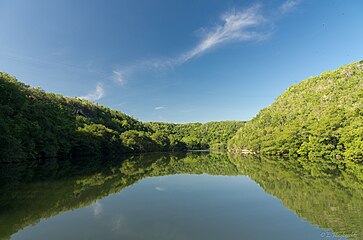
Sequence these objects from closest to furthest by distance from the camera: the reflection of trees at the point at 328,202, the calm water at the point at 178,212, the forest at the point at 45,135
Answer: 1. the calm water at the point at 178,212
2. the reflection of trees at the point at 328,202
3. the forest at the point at 45,135

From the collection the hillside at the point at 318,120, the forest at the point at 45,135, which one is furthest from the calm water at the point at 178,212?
the hillside at the point at 318,120

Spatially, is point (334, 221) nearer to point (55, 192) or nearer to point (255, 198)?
point (255, 198)

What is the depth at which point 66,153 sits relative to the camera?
67.2 m

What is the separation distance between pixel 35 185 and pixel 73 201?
7775 mm

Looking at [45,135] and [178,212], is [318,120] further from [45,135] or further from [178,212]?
[178,212]

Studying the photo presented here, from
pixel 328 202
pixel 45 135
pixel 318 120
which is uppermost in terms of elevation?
pixel 318 120

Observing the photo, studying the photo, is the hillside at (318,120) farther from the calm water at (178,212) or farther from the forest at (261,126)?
the calm water at (178,212)

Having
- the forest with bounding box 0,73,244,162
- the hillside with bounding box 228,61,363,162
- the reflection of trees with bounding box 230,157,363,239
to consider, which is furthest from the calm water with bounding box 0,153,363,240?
the hillside with bounding box 228,61,363,162

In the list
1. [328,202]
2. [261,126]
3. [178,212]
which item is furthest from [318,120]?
[178,212]

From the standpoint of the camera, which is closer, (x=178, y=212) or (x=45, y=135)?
(x=178, y=212)

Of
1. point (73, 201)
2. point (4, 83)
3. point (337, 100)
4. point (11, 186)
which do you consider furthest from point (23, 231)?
point (337, 100)

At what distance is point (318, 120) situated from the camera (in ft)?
238

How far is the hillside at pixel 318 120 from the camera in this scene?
2258 inches

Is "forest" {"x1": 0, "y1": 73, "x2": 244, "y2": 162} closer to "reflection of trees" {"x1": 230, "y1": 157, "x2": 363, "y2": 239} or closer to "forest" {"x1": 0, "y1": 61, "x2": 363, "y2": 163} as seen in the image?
"forest" {"x1": 0, "y1": 61, "x2": 363, "y2": 163}
